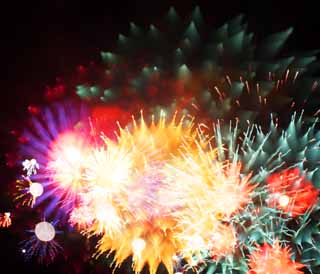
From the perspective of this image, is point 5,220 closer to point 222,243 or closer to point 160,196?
point 160,196

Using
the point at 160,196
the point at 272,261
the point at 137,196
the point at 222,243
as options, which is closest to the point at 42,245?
the point at 137,196

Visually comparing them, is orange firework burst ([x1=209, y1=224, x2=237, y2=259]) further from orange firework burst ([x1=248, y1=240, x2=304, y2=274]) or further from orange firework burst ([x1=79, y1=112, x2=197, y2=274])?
orange firework burst ([x1=79, y1=112, x2=197, y2=274])

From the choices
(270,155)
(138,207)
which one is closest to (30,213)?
(138,207)

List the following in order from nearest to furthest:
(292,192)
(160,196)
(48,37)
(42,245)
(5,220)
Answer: (292,192), (160,196), (42,245), (5,220), (48,37)

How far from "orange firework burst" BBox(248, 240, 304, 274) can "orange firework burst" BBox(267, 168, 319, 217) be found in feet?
1.83

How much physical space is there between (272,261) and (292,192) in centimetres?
103

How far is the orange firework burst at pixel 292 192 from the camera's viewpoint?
20.7 feet

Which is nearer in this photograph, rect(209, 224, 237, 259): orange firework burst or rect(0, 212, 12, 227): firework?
rect(209, 224, 237, 259): orange firework burst

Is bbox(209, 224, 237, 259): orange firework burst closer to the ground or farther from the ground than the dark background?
closer to the ground

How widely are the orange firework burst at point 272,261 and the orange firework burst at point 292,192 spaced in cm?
56

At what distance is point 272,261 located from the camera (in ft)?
19.6

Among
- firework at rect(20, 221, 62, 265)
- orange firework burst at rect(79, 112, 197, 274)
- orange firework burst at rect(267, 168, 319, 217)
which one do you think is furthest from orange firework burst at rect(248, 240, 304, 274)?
firework at rect(20, 221, 62, 265)

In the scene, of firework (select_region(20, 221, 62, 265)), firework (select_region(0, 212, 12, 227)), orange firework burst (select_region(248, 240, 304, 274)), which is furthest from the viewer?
firework (select_region(0, 212, 12, 227))

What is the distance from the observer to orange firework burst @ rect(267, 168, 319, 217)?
20.7 feet
